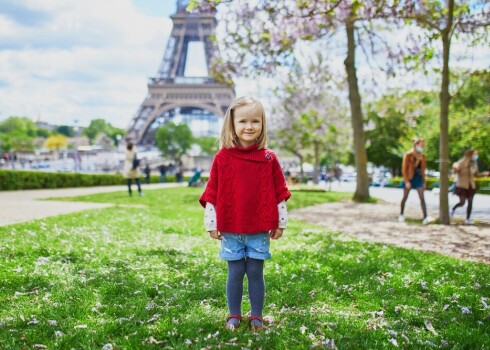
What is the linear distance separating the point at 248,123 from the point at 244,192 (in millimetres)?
535

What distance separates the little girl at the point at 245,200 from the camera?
3.68 metres

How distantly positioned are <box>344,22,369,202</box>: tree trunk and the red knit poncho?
16.2 m

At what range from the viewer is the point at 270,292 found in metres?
4.79

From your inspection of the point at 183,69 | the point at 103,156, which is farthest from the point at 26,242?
the point at 103,156

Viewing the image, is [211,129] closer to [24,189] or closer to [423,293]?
[24,189]

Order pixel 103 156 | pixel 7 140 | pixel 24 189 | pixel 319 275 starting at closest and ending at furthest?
pixel 319 275, pixel 24 189, pixel 103 156, pixel 7 140

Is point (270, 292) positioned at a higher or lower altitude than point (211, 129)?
lower

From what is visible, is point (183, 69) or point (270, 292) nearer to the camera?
point (270, 292)

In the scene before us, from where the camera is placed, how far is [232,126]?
3.80m

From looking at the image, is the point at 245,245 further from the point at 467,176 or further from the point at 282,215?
the point at 467,176

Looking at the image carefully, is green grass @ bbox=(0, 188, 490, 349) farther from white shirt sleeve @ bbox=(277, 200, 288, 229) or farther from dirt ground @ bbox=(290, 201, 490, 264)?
dirt ground @ bbox=(290, 201, 490, 264)

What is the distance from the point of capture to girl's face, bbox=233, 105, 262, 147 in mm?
3670

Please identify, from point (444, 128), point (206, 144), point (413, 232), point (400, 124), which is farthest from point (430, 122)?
point (206, 144)

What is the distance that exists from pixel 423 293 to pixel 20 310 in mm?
3777
